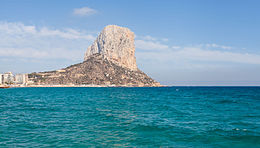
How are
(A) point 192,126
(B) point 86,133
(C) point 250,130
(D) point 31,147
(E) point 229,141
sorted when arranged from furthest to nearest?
(A) point 192,126
(C) point 250,130
(B) point 86,133
(E) point 229,141
(D) point 31,147

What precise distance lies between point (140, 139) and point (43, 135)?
8.23 meters

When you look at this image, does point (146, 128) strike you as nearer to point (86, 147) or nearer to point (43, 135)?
point (86, 147)

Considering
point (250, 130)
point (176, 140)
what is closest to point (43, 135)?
point (176, 140)

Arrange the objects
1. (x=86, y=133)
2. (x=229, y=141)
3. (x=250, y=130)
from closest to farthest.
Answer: (x=229, y=141) < (x=86, y=133) < (x=250, y=130)

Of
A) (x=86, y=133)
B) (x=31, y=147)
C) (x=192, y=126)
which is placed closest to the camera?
(x=31, y=147)

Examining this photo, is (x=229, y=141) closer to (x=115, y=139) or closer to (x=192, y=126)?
(x=192, y=126)

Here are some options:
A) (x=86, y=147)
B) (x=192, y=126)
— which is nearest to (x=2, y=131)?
(x=86, y=147)

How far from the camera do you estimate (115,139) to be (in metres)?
17.1

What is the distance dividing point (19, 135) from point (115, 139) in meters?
8.25

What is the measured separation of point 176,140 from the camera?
675 inches

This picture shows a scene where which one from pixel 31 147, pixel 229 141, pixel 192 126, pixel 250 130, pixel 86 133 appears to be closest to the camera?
pixel 31 147

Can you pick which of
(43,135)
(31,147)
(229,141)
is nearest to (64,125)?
(43,135)

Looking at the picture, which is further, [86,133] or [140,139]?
[86,133]

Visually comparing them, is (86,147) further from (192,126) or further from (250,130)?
(250,130)
